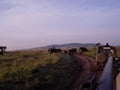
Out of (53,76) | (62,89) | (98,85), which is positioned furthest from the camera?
(53,76)

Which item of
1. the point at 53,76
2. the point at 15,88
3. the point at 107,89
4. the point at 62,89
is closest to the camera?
the point at 107,89

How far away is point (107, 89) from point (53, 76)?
11.9 metres

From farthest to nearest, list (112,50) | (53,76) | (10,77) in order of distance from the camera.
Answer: (112,50)
(53,76)
(10,77)

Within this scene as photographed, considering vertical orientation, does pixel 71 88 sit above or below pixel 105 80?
below

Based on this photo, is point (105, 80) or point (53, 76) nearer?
point (105, 80)

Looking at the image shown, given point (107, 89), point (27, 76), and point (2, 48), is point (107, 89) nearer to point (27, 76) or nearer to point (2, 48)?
point (27, 76)

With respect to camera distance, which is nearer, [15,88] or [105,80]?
[105,80]

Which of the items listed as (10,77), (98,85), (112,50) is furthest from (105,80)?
(112,50)

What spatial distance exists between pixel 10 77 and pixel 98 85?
32.4ft

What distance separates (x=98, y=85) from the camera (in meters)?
9.55

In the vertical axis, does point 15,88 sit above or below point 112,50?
below

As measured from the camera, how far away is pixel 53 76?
67.9ft

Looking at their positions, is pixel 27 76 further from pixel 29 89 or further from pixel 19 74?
pixel 29 89

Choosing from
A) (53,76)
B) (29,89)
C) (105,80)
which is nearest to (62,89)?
(29,89)
